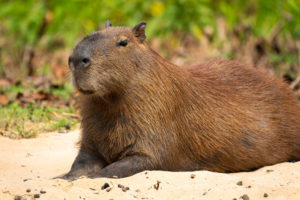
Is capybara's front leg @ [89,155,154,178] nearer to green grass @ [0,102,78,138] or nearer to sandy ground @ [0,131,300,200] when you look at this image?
sandy ground @ [0,131,300,200]

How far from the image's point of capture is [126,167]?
4320 millimetres

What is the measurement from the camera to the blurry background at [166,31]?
9328 millimetres

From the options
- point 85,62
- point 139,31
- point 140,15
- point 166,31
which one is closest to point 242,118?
point 139,31

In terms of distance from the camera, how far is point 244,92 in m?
5.08

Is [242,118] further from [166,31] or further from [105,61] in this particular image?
[166,31]

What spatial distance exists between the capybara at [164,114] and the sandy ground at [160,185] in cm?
22

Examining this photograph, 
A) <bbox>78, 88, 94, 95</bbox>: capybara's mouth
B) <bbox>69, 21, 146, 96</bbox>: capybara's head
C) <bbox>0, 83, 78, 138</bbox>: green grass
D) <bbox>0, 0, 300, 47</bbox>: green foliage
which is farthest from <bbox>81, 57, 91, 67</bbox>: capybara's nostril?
<bbox>0, 0, 300, 47</bbox>: green foliage

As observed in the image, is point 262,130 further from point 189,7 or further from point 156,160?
point 189,7

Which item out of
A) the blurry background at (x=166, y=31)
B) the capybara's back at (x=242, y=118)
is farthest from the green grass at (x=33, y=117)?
the capybara's back at (x=242, y=118)

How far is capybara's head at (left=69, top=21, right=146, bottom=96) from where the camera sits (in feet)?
13.7

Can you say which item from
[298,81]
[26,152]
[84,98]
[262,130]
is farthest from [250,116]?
[298,81]

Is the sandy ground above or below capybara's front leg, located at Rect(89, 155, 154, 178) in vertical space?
below

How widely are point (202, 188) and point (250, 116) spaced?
1.29 m

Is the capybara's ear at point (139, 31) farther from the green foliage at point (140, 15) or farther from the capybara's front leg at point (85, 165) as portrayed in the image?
the green foliage at point (140, 15)
